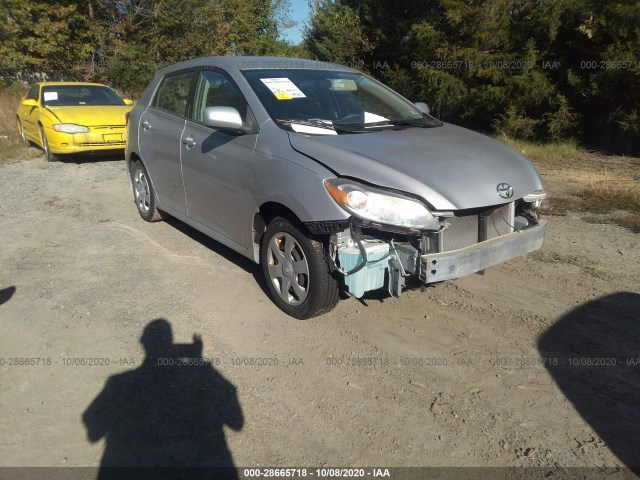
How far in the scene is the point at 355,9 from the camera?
18453 mm

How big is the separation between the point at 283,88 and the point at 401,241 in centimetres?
176

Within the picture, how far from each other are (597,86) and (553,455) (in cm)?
919

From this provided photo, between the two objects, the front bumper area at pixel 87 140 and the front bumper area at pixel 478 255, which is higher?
the front bumper area at pixel 87 140

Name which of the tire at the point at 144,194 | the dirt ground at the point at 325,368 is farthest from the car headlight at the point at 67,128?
the dirt ground at the point at 325,368

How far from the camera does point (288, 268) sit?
13.4 feet

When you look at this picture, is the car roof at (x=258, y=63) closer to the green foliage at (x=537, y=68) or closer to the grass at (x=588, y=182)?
the grass at (x=588, y=182)

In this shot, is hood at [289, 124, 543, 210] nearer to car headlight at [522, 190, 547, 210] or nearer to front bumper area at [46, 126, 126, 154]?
car headlight at [522, 190, 547, 210]

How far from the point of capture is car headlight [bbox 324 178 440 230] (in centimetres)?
343

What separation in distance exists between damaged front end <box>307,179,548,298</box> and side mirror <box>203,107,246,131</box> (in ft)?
3.49

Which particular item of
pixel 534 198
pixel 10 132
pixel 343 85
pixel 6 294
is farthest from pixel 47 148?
pixel 534 198

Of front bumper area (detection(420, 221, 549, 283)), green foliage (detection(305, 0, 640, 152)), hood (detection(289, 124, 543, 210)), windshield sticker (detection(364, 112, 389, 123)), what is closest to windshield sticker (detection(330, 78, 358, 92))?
windshield sticker (detection(364, 112, 389, 123))

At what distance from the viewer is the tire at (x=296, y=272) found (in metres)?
A: 3.78

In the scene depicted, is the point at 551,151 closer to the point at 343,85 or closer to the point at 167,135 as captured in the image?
the point at 343,85

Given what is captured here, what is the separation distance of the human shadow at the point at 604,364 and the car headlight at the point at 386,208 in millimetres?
1240
